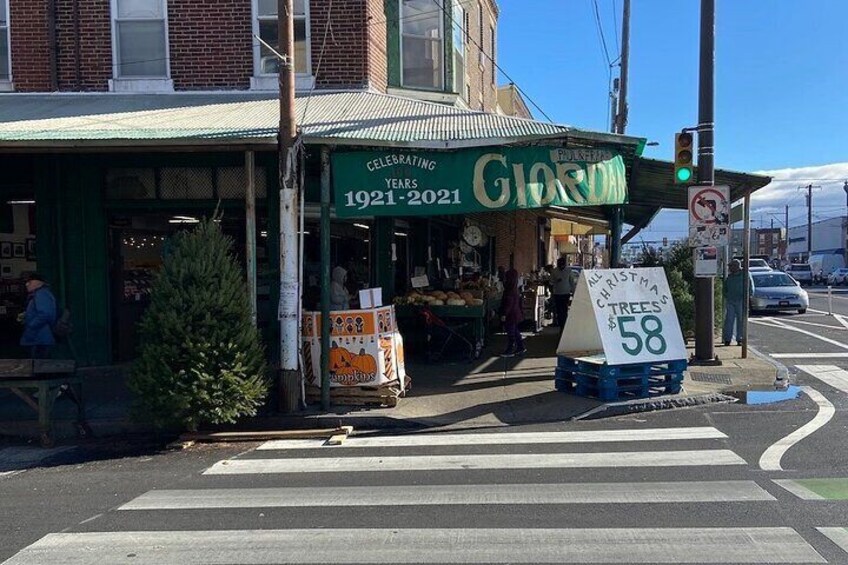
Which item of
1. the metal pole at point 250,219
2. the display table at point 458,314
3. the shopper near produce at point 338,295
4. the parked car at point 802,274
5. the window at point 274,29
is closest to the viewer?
the metal pole at point 250,219

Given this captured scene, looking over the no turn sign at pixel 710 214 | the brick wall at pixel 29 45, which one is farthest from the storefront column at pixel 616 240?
the brick wall at pixel 29 45

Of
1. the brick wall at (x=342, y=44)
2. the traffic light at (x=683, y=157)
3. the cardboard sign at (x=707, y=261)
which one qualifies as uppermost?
the brick wall at (x=342, y=44)

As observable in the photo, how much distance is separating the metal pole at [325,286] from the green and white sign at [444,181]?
121mm

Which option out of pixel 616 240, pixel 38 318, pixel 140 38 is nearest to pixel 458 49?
pixel 616 240

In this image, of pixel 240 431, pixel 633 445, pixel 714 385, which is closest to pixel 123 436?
pixel 240 431

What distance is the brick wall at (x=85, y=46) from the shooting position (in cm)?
1114

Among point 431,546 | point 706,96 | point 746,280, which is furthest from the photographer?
point 746,280

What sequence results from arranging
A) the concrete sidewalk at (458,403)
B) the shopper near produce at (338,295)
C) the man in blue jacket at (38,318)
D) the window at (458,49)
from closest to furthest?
the concrete sidewalk at (458,403) → the man in blue jacket at (38,318) → the shopper near produce at (338,295) → the window at (458,49)

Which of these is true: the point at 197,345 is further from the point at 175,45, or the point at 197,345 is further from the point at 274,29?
the point at 274,29

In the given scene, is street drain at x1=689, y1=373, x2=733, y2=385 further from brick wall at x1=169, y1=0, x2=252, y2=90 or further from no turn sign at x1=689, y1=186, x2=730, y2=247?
brick wall at x1=169, y1=0, x2=252, y2=90

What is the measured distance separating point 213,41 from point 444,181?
5.66m

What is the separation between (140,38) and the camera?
37.1ft

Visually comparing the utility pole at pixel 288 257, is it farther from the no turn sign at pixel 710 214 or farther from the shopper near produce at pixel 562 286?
the shopper near produce at pixel 562 286

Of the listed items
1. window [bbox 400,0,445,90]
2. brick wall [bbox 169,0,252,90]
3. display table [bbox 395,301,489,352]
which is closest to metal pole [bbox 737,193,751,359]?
display table [bbox 395,301,489,352]
